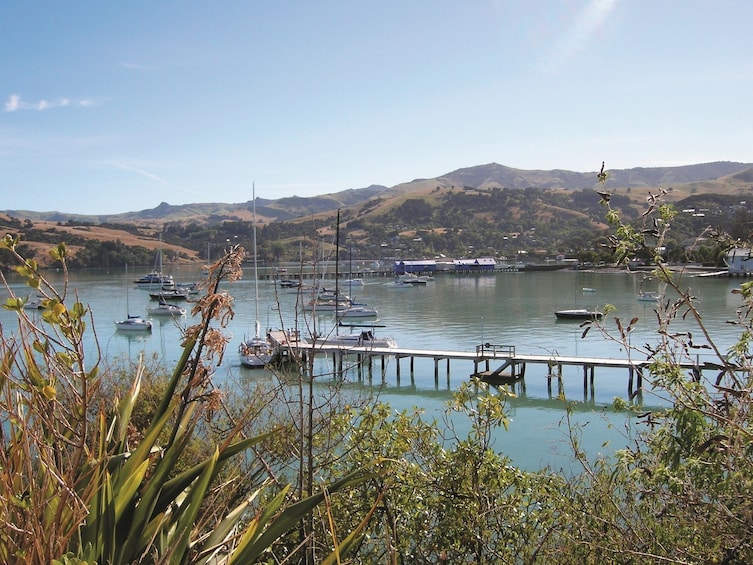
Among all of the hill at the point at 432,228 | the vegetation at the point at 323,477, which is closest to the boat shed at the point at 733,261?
the vegetation at the point at 323,477

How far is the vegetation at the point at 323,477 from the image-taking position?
1.70m

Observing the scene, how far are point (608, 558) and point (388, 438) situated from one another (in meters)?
1.64

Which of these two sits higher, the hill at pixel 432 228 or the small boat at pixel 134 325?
the hill at pixel 432 228

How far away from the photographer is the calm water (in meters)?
19.7

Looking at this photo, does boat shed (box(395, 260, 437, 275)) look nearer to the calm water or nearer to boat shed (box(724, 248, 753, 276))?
the calm water

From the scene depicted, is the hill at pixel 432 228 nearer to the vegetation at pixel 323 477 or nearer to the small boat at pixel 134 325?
the small boat at pixel 134 325

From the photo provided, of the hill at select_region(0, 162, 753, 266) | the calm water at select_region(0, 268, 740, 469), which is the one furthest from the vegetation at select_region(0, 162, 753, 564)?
the hill at select_region(0, 162, 753, 266)

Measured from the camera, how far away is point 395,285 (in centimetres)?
8156

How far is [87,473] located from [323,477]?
2.28 metres

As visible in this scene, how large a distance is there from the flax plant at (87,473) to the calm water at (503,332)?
0.73 feet

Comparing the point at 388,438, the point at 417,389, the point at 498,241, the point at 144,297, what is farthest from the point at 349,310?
the point at 498,241

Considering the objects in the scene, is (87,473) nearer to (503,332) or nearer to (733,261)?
(733,261)

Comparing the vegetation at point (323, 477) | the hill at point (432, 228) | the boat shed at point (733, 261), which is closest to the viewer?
the vegetation at point (323, 477)

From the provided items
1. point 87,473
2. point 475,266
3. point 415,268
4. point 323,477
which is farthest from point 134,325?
point 475,266
